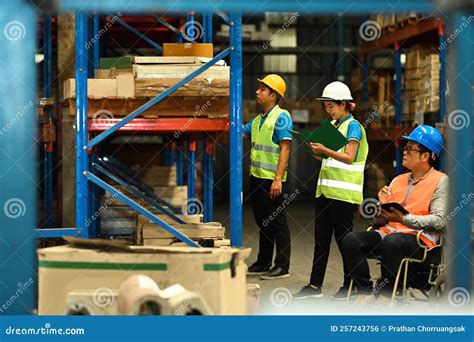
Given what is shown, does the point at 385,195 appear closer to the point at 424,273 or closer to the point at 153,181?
the point at 424,273

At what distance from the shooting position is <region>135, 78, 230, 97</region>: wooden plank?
20.2 ft

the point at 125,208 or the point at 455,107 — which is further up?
the point at 455,107

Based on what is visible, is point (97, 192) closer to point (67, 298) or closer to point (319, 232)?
point (319, 232)

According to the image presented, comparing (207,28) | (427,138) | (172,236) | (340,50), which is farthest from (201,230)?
(340,50)

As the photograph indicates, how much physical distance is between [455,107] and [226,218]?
30.7ft

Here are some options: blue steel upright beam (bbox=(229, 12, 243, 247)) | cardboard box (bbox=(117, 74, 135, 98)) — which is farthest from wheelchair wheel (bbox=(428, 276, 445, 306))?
cardboard box (bbox=(117, 74, 135, 98))

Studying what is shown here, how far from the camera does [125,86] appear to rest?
622 cm

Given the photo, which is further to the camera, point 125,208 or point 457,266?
point 125,208

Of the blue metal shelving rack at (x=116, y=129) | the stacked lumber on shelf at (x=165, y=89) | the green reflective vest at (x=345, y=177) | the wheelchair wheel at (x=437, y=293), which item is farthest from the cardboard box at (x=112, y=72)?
the wheelchair wheel at (x=437, y=293)

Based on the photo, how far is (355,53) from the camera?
19.9 meters

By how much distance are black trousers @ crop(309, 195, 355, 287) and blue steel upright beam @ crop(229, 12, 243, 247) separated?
44.5 inches

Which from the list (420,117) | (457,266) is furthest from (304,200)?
(457,266)

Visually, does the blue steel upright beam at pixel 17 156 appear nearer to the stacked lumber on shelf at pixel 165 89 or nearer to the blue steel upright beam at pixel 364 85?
the stacked lumber on shelf at pixel 165 89

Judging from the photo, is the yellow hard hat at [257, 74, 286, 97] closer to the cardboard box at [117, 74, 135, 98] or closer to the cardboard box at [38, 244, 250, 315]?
the cardboard box at [117, 74, 135, 98]
